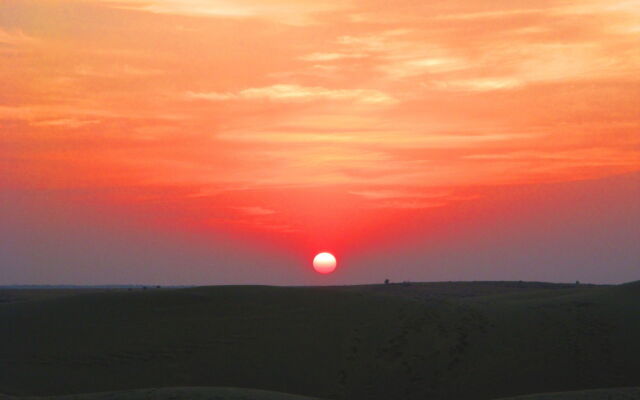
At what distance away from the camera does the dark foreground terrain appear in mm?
30766

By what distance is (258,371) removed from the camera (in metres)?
32.2

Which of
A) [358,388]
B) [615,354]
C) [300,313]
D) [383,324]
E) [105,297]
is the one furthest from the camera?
[105,297]

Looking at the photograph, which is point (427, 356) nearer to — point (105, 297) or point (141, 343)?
point (141, 343)

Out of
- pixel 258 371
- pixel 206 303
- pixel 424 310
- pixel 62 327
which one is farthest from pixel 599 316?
pixel 62 327

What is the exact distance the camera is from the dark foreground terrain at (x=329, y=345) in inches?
1211

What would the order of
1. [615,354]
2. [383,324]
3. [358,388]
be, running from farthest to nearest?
[383,324] < [615,354] < [358,388]

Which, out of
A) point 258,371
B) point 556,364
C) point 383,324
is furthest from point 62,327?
point 556,364

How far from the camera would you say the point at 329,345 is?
34094mm

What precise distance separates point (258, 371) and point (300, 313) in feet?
20.2

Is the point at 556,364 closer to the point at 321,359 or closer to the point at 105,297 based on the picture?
the point at 321,359

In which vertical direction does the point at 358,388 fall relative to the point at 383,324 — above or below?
below

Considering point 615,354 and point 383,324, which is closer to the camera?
point 615,354

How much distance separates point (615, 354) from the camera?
32812 mm

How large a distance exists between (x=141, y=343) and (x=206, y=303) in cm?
591
